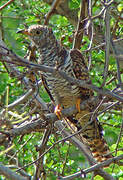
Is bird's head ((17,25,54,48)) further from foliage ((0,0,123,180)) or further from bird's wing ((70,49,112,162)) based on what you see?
bird's wing ((70,49,112,162))

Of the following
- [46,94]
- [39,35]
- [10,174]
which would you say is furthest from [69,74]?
[10,174]

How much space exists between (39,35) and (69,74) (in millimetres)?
639

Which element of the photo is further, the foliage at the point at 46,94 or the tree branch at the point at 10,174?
the foliage at the point at 46,94

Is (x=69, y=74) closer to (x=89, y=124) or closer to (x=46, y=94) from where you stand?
(x=89, y=124)

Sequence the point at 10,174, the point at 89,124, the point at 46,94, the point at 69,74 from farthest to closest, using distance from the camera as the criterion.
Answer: the point at 46,94 → the point at 89,124 → the point at 69,74 → the point at 10,174

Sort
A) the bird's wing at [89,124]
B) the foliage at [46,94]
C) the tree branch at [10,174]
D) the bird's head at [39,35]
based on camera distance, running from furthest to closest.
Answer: the foliage at [46,94] < the bird's head at [39,35] < the bird's wing at [89,124] < the tree branch at [10,174]

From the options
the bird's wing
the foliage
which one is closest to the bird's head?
the foliage

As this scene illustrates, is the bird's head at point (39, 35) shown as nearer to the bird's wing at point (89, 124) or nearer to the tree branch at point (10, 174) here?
the bird's wing at point (89, 124)

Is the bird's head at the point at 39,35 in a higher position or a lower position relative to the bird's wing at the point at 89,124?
higher

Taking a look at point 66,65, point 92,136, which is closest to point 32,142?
point 92,136

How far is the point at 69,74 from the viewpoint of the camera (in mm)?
3459

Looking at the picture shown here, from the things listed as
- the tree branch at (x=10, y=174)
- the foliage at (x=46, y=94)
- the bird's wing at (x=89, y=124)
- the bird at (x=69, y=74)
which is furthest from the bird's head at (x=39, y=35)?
the tree branch at (x=10, y=174)

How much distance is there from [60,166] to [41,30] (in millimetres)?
1632

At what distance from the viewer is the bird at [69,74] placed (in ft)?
11.5
